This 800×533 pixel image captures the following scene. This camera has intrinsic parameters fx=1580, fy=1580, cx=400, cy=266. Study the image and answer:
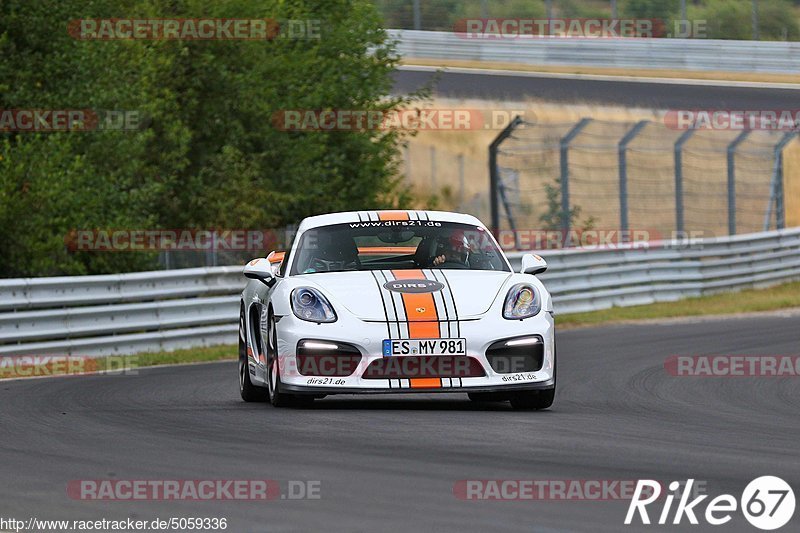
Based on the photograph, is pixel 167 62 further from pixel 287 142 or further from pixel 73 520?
pixel 73 520

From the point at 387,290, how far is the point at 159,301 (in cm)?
794

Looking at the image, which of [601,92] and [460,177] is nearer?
[601,92]

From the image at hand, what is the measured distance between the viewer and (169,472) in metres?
6.87

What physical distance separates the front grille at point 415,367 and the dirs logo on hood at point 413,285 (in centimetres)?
48

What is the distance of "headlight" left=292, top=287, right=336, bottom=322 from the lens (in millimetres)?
9398

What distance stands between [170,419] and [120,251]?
37.9 ft

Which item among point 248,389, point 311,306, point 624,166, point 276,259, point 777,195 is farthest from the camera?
point 777,195

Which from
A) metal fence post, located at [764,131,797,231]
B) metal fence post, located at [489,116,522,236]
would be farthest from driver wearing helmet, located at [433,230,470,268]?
metal fence post, located at [764,131,797,231]

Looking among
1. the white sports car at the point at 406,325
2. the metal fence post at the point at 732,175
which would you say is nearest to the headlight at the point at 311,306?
the white sports car at the point at 406,325

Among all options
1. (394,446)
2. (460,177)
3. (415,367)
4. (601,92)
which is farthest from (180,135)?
(601,92)

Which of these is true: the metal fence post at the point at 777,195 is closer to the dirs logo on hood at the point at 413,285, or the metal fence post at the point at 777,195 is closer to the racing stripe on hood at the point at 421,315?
the dirs logo on hood at the point at 413,285

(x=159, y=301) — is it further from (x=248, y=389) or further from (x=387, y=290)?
(x=387, y=290)

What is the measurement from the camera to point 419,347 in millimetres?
9133

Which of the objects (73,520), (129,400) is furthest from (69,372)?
(73,520)
